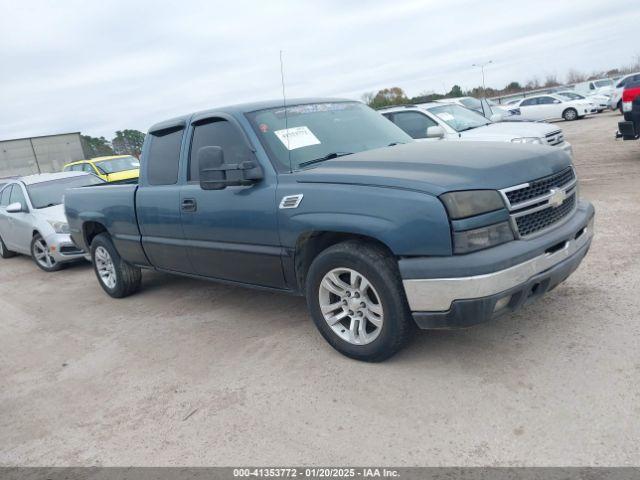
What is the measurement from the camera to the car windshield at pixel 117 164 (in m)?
16.0

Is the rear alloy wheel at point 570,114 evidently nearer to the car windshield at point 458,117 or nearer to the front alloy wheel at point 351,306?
the car windshield at point 458,117

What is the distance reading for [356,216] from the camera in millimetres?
3473

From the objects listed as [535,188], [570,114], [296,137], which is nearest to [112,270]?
[296,137]

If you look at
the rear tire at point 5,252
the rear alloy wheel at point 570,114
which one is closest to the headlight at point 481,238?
the rear tire at point 5,252

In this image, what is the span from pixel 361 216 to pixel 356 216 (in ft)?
0.13

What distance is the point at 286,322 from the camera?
477 centimetres

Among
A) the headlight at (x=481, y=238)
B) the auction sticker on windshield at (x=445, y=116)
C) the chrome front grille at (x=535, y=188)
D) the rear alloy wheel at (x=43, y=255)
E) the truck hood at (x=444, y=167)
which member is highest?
the truck hood at (x=444, y=167)

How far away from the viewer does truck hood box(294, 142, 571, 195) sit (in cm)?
332

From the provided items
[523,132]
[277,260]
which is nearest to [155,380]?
[277,260]

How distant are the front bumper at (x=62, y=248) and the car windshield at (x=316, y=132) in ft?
16.5

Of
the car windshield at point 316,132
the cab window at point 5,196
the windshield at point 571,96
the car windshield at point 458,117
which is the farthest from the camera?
the windshield at point 571,96

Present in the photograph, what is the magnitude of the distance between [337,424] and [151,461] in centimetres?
105

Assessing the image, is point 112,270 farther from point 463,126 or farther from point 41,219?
point 463,126

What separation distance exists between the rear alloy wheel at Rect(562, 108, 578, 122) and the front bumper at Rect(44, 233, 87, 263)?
84.8 ft
